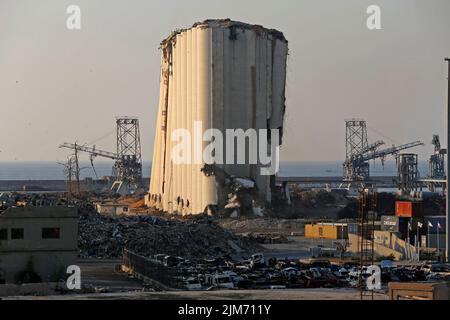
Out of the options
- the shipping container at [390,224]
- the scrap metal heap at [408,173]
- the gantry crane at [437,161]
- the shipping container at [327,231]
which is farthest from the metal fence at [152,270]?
the gantry crane at [437,161]

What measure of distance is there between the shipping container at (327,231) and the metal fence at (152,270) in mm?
18082

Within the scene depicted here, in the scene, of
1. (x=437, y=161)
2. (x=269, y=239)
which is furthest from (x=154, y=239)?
(x=437, y=161)

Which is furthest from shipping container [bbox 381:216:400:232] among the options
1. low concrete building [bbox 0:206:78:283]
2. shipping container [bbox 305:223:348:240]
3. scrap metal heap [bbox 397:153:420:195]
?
scrap metal heap [bbox 397:153:420:195]

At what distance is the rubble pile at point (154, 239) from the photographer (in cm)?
4147

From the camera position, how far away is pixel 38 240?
3153 cm

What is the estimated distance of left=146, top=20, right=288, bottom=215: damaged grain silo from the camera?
6347cm

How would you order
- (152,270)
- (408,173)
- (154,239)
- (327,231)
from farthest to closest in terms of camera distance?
(408,173), (327,231), (154,239), (152,270)

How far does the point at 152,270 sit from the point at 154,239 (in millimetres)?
10267

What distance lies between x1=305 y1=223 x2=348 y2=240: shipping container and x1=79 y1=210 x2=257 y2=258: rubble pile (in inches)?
248

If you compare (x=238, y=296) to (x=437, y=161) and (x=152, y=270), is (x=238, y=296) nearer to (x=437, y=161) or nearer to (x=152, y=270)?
(x=152, y=270)

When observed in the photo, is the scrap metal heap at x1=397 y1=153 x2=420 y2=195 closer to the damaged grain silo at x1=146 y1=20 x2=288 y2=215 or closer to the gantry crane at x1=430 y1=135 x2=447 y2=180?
the gantry crane at x1=430 y1=135 x2=447 y2=180

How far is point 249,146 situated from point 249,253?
2177 cm

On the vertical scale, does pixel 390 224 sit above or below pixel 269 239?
above

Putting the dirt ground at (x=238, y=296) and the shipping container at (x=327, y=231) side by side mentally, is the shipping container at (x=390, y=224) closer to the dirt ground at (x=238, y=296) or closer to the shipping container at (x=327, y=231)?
the shipping container at (x=327, y=231)
